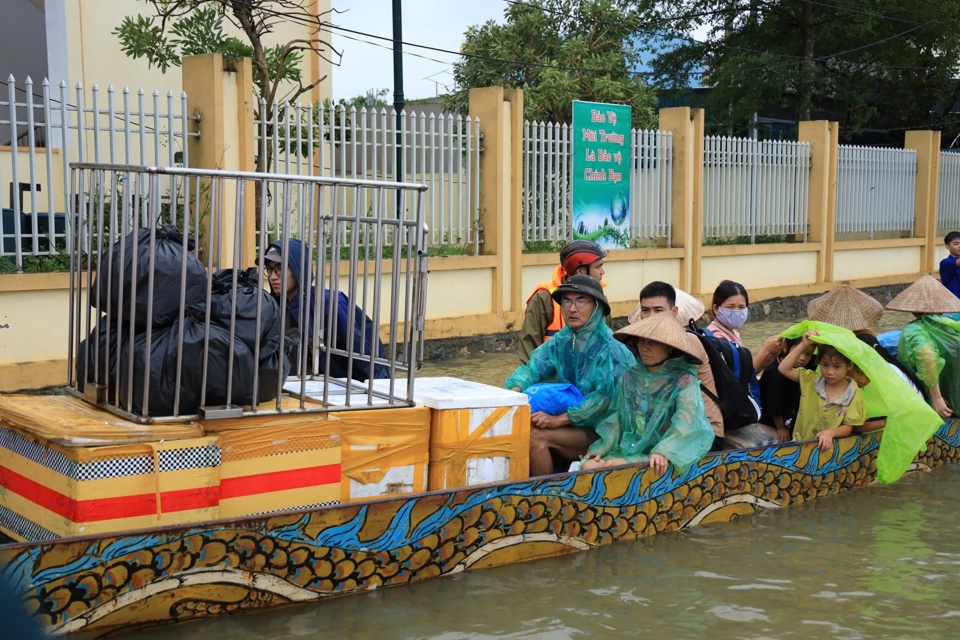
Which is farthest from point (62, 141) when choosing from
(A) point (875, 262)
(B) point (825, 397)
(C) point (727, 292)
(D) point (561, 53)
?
(A) point (875, 262)

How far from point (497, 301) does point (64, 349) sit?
501cm

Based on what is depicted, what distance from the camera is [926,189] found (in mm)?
18875

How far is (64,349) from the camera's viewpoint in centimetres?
852

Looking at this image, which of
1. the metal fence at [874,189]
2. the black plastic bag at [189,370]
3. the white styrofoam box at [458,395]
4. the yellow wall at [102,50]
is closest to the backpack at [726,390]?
the white styrofoam box at [458,395]

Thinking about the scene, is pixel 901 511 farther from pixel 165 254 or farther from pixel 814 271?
pixel 814 271

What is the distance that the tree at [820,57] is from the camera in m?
21.5

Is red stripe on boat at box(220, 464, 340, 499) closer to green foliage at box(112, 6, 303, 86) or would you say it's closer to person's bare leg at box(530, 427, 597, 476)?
person's bare leg at box(530, 427, 597, 476)

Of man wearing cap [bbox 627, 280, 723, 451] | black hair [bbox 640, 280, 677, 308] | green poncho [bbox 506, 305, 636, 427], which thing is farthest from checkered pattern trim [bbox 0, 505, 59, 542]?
black hair [bbox 640, 280, 677, 308]

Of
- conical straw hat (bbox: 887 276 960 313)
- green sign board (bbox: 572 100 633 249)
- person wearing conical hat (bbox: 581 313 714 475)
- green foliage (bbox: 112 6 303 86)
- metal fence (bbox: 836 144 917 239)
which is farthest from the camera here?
metal fence (bbox: 836 144 917 239)

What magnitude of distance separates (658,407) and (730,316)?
1.22m

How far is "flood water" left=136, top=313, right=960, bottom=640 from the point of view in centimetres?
432

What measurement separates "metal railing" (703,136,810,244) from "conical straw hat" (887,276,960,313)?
7725 mm

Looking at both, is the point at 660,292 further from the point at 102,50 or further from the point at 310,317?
the point at 102,50

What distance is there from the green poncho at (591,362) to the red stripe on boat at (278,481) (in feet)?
5.32
